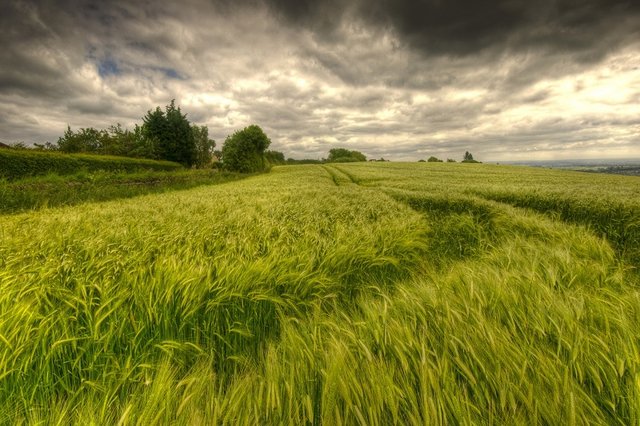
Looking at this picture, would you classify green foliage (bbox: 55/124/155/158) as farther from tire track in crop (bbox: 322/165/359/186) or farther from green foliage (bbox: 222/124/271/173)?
tire track in crop (bbox: 322/165/359/186)

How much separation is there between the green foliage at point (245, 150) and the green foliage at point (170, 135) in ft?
29.3

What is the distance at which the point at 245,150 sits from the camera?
43.1 m

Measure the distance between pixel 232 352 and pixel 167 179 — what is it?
25.7 m

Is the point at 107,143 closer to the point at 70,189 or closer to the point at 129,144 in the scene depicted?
the point at 129,144

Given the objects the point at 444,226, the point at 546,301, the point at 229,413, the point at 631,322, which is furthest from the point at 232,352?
the point at 444,226

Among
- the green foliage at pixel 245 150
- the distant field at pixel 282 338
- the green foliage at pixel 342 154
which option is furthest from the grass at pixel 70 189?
the green foliage at pixel 342 154

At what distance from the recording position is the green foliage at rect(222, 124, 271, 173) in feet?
137

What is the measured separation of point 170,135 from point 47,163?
31.2 meters

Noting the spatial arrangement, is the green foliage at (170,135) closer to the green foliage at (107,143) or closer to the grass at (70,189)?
the green foliage at (107,143)

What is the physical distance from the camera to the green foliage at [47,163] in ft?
44.3

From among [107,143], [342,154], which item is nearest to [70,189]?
[107,143]

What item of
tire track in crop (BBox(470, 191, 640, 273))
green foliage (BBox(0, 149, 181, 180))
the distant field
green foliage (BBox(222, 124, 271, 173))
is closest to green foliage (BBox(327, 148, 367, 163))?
green foliage (BBox(222, 124, 271, 173))

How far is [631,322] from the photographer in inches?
65.9

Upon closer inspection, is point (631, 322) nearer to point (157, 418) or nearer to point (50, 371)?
point (157, 418)
